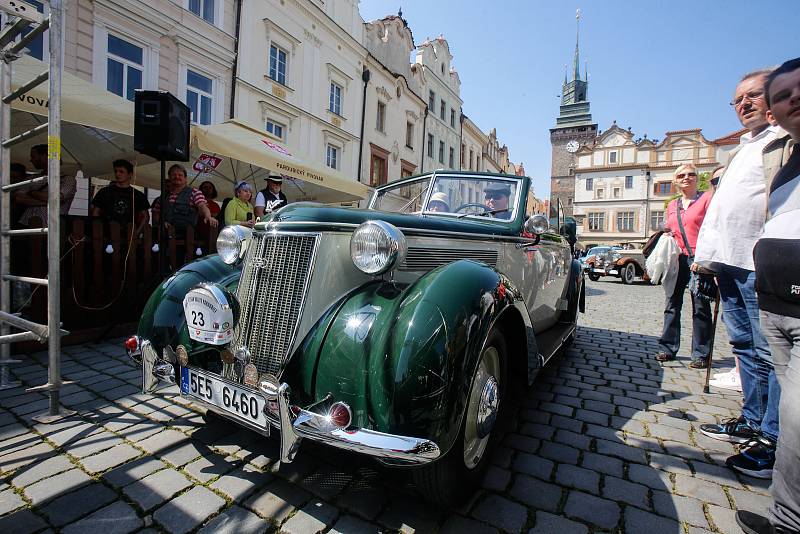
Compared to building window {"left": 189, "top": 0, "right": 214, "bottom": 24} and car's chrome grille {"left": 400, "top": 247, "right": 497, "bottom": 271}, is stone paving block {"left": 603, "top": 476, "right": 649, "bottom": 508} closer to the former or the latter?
car's chrome grille {"left": 400, "top": 247, "right": 497, "bottom": 271}

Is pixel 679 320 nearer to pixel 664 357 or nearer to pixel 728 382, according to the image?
pixel 664 357

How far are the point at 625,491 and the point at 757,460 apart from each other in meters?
0.83

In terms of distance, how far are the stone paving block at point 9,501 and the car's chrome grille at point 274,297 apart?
1.04 metres

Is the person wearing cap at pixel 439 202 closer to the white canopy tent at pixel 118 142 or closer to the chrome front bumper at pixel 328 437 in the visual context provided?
the chrome front bumper at pixel 328 437

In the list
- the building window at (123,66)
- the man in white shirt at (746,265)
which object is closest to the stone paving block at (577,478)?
the man in white shirt at (746,265)

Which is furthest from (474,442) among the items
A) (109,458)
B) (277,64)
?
(277,64)

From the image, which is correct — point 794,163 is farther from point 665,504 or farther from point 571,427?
point 571,427

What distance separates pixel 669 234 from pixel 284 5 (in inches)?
534

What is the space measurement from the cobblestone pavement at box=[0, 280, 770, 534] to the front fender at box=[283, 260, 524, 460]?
1.71ft

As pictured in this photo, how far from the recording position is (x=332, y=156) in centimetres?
1609

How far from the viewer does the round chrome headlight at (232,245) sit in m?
2.31

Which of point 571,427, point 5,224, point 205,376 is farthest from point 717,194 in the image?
point 5,224

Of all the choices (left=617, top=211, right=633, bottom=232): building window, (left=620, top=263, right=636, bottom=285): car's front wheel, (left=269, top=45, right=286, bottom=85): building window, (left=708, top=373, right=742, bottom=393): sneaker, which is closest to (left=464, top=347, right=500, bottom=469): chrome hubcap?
(left=708, top=373, right=742, bottom=393): sneaker

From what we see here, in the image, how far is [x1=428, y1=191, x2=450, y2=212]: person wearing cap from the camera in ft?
10.5
